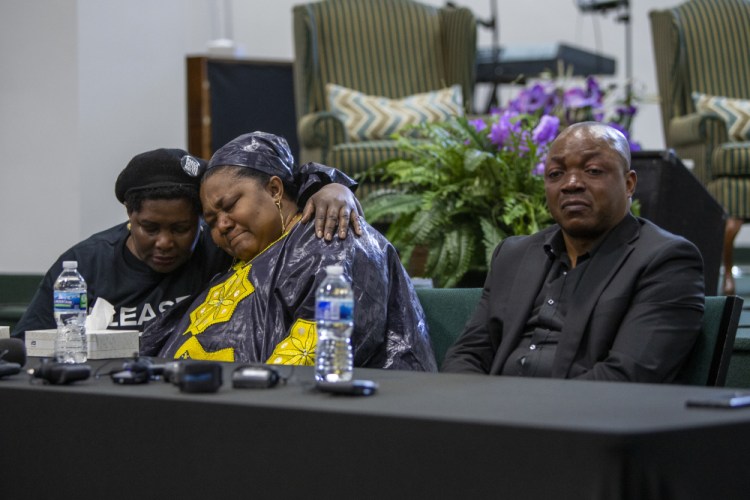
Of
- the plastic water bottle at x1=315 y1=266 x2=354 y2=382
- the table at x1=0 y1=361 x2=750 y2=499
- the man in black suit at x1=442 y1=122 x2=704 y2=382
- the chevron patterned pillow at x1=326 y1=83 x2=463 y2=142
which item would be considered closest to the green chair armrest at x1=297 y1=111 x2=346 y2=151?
the chevron patterned pillow at x1=326 y1=83 x2=463 y2=142

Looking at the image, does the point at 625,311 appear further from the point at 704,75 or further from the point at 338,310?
the point at 704,75

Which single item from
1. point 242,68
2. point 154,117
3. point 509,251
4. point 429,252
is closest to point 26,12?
point 154,117

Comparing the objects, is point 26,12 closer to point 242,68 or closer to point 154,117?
point 154,117

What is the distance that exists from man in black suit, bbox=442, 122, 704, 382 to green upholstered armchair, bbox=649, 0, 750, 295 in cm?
298

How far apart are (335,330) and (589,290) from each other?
0.60 meters

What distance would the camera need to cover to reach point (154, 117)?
221 inches

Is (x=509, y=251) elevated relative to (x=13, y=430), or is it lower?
elevated

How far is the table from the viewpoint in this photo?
1.16 m

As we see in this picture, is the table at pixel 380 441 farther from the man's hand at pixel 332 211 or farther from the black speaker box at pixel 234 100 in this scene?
A: the black speaker box at pixel 234 100

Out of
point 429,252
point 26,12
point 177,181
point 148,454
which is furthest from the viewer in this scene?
point 26,12

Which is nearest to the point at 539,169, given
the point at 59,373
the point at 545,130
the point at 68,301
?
the point at 545,130

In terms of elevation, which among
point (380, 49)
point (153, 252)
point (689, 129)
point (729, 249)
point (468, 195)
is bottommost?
point (729, 249)

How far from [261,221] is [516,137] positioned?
1.20m

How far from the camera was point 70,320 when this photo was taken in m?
2.23
